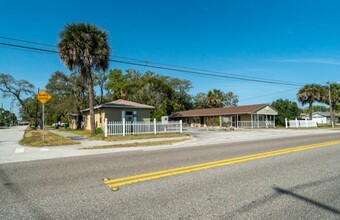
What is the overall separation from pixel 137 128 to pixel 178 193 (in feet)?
47.9

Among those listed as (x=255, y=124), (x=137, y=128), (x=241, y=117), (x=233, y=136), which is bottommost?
(x=233, y=136)

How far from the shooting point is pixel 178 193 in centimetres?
409

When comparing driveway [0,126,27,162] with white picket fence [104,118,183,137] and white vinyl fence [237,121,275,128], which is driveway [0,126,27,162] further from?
white vinyl fence [237,121,275,128]

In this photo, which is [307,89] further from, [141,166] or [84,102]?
[141,166]

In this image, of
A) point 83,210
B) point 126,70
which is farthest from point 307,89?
point 83,210

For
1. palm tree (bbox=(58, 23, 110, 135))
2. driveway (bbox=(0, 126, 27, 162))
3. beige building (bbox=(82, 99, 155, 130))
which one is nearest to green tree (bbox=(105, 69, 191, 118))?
beige building (bbox=(82, 99, 155, 130))

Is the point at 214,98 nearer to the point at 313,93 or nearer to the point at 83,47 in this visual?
the point at 313,93

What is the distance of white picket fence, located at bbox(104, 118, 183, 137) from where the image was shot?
17188 millimetres

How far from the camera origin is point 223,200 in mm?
3742

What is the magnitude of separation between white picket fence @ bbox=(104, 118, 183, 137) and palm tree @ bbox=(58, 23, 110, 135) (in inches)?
110

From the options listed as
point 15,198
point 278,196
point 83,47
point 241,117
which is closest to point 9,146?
point 83,47

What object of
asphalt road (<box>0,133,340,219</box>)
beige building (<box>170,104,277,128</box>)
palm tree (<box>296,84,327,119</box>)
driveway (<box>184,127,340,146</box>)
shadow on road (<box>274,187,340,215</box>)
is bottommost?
driveway (<box>184,127,340,146</box>)

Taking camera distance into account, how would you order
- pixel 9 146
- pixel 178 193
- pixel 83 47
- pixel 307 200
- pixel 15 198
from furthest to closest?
pixel 83 47 → pixel 9 146 → pixel 178 193 → pixel 15 198 → pixel 307 200

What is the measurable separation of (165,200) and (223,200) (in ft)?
3.34
